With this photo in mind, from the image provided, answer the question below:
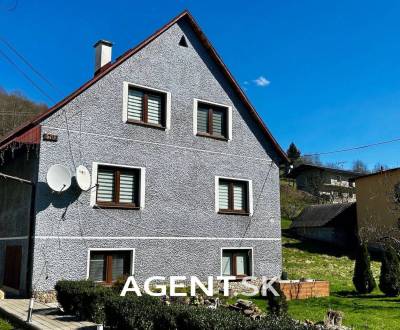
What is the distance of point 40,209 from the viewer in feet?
44.0

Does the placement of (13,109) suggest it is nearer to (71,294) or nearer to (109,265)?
(109,265)

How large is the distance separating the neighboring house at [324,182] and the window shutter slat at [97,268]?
4837 centimetres

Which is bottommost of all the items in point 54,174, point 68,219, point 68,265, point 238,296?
point 238,296

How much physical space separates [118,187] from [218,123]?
5.36m

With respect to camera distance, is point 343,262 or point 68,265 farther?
point 343,262

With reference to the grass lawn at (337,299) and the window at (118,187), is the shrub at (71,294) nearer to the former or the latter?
the window at (118,187)

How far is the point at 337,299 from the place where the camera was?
15820mm

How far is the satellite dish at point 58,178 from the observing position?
13.2m

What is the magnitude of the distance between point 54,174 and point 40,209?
3.86ft

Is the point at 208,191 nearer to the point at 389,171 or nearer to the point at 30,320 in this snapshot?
the point at 30,320

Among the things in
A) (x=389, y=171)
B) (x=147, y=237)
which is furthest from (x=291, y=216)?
(x=147, y=237)

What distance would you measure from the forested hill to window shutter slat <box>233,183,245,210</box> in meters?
15.6

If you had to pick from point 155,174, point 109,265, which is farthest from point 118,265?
point 155,174

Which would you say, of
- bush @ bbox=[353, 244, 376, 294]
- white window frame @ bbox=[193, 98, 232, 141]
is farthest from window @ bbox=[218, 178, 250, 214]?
bush @ bbox=[353, 244, 376, 294]
